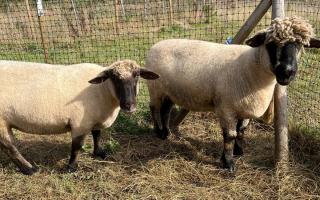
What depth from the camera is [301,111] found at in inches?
210

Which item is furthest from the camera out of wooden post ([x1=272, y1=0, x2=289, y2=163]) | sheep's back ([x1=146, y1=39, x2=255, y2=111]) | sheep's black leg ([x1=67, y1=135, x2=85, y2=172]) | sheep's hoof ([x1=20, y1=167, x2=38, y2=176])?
sheep's hoof ([x1=20, y1=167, x2=38, y2=176])

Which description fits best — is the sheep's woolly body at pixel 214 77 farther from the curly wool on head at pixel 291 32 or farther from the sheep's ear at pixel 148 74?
the sheep's ear at pixel 148 74

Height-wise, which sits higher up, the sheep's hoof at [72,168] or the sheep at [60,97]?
the sheep at [60,97]

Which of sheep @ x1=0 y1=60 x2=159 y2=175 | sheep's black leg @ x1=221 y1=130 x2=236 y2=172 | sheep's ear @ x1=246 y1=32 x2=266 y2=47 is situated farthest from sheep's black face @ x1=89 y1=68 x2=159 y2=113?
sheep's ear @ x1=246 y1=32 x2=266 y2=47

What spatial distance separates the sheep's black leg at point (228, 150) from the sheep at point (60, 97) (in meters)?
1.17

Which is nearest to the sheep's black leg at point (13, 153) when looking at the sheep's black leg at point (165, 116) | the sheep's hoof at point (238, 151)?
the sheep's black leg at point (165, 116)

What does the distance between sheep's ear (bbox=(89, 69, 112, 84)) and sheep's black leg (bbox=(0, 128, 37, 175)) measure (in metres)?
1.24

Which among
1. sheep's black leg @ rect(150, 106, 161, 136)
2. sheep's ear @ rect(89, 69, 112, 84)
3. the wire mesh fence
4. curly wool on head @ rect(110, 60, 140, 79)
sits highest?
curly wool on head @ rect(110, 60, 140, 79)

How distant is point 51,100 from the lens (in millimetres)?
4340

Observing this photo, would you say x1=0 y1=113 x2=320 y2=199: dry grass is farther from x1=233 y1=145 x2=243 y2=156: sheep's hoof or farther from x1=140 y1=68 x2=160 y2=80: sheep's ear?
x1=140 y1=68 x2=160 y2=80: sheep's ear

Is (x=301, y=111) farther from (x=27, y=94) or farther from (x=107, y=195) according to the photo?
(x=27, y=94)

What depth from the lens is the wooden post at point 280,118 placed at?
13.9 feet

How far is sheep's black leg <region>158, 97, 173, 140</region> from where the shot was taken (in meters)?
5.56

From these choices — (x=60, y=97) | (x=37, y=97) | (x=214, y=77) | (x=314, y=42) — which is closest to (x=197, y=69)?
(x=214, y=77)
